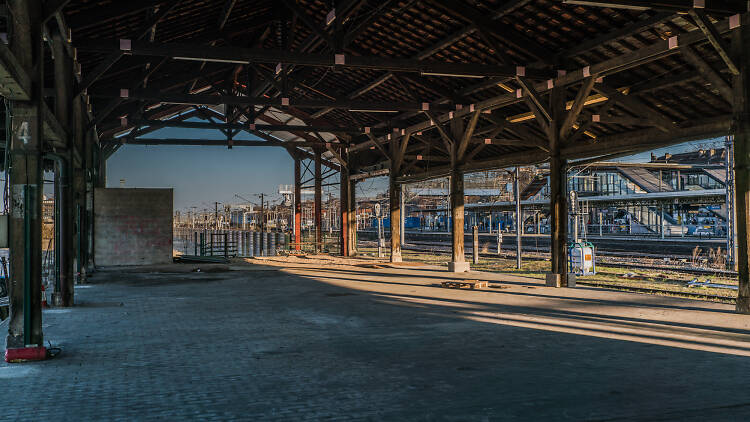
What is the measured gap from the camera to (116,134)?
26.4m

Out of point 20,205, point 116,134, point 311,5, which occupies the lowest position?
point 20,205

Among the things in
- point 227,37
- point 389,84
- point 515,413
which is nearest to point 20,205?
point 515,413

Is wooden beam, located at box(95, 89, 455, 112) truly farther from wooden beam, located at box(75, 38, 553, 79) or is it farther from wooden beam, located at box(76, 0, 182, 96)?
wooden beam, located at box(76, 0, 182, 96)

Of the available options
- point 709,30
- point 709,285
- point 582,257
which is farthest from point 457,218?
point 709,30

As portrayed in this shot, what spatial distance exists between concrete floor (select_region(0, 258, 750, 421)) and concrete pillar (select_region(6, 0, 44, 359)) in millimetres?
535

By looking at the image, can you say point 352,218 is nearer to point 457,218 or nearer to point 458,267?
point 457,218

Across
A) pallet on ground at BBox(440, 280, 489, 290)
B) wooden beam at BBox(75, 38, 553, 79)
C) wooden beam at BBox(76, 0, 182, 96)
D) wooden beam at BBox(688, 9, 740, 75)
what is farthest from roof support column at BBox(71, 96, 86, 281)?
wooden beam at BBox(688, 9, 740, 75)

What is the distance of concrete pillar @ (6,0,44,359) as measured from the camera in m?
6.93

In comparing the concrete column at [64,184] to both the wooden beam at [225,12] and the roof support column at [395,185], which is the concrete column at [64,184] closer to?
the wooden beam at [225,12]

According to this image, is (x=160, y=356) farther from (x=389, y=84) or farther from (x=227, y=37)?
(x=389, y=84)

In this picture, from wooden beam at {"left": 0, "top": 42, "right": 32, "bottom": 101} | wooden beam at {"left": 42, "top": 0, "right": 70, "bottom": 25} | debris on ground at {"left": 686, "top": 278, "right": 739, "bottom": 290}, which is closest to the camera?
wooden beam at {"left": 0, "top": 42, "right": 32, "bottom": 101}

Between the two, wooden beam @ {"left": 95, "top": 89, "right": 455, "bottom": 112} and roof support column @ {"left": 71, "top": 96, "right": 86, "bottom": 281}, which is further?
wooden beam @ {"left": 95, "top": 89, "right": 455, "bottom": 112}

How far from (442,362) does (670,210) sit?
182 ft

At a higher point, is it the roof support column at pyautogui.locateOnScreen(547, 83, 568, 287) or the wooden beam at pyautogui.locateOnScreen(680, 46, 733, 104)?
the wooden beam at pyautogui.locateOnScreen(680, 46, 733, 104)
